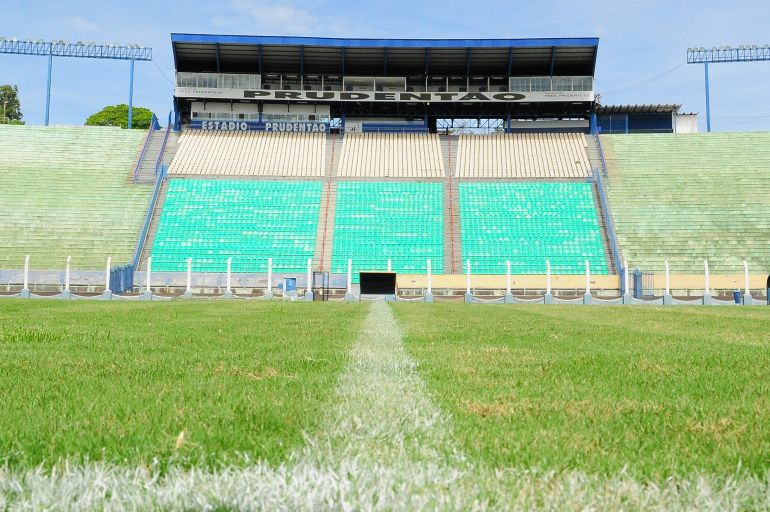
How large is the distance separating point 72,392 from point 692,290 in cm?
3171

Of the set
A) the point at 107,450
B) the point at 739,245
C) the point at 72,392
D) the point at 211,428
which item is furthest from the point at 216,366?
the point at 739,245

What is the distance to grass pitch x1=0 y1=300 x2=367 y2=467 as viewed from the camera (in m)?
2.69

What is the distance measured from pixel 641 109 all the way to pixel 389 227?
30.7 metres

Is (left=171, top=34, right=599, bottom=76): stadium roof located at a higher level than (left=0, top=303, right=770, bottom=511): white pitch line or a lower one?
higher

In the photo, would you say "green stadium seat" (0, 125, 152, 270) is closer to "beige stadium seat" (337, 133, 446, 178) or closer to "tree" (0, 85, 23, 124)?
"beige stadium seat" (337, 133, 446, 178)

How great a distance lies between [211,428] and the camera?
3.05 metres

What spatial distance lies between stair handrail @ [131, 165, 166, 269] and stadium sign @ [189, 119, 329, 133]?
24.8ft

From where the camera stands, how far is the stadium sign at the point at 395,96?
154 feet

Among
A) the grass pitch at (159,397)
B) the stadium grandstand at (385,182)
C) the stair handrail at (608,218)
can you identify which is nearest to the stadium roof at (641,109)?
the stadium grandstand at (385,182)

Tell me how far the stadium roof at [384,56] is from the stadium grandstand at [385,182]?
13 cm

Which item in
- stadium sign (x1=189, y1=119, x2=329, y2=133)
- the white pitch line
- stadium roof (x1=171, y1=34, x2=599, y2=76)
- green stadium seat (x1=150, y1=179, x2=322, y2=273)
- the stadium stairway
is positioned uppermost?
stadium roof (x1=171, y1=34, x2=599, y2=76)

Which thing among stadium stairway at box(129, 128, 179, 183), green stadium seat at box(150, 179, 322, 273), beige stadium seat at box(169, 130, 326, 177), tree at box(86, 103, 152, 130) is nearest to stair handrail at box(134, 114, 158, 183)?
stadium stairway at box(129, 128, 179, 183)

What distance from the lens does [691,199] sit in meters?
38.0

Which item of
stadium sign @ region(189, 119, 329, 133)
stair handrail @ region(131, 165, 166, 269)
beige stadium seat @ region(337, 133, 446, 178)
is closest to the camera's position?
stair handrail @ region(131, 165, 166, 269)
